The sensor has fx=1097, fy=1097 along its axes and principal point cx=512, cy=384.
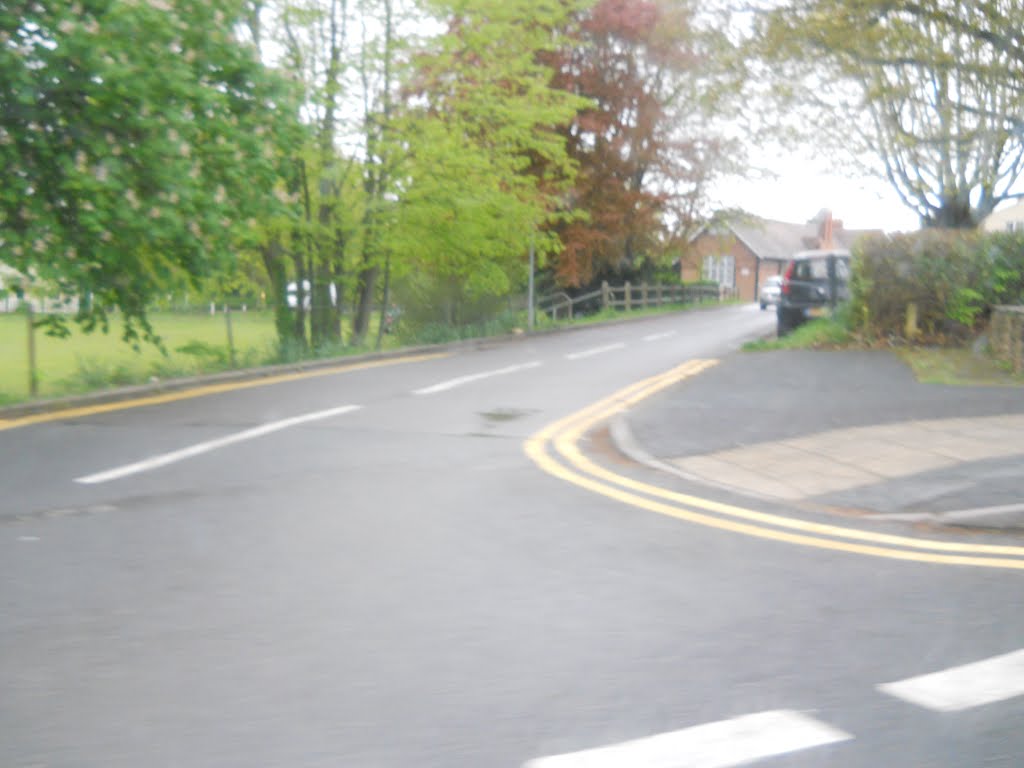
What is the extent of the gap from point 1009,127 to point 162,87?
41.4 ft

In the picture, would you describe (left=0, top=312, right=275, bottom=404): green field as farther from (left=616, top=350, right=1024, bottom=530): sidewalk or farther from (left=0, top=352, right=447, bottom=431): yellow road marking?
(left=616, top=350, right=1024, bottom=530): sidewalk

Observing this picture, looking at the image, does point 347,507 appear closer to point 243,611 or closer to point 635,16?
point 243,611

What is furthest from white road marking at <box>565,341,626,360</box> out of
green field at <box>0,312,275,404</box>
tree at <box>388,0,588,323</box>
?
green field at <box>0,312,275,404</box>

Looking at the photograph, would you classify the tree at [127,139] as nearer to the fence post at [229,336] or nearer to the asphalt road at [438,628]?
the fence post at [229,336]

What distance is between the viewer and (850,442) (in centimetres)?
933

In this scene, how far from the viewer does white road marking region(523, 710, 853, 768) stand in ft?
11.1

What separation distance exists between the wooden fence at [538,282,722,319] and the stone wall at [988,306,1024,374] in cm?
2086

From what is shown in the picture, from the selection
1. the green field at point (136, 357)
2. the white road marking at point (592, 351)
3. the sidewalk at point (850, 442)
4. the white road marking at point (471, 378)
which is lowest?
the sidewalk at point (850, 442)

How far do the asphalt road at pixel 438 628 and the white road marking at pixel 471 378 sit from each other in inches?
232

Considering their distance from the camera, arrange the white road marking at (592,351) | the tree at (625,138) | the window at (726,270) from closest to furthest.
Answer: the white road marking at (592,351) → the tree at (625,138) → the window at (726,270)

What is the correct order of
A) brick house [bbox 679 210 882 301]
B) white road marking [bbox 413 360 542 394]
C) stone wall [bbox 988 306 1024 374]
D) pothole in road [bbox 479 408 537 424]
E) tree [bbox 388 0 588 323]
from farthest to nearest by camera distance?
brick house [bbox 679 210 882 301]
tree [bbox 388 0 588 323]
stone wall [bbox 988 306 1024 374]
white road marking [bbox 413 360 542 394]
pothole in road [bbox 479 408 537 424]

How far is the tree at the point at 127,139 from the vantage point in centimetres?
1170

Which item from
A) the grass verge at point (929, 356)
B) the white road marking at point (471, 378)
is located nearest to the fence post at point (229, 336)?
the white road marking at point (471, 378)

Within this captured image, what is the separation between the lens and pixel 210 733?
140 inches
